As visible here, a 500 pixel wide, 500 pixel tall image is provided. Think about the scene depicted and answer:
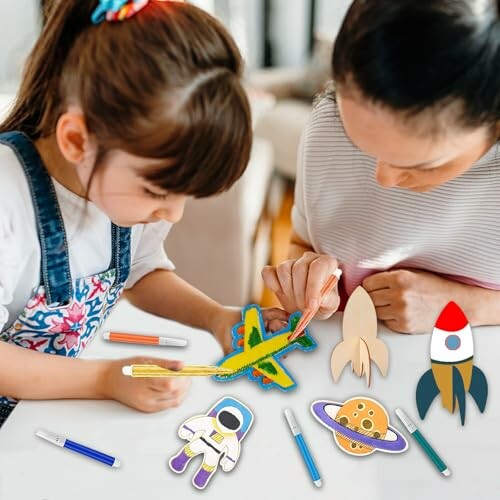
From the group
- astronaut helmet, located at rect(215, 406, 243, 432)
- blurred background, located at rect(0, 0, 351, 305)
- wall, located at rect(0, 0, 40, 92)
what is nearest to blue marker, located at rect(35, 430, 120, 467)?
astronaut helmet, located at rect(215, 406, 243, 432)

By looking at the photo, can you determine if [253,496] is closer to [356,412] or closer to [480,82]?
[356,412]

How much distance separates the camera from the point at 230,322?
787 mm

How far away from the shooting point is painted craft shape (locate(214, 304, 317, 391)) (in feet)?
2.27

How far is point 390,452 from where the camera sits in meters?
0.62

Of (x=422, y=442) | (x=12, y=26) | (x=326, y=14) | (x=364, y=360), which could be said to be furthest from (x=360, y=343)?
(x=326, y=14)

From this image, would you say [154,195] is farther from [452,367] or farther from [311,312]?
[452,367]

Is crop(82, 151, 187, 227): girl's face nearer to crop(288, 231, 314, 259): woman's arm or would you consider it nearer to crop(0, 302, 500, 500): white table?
crop(0, 302, 500, 500): white table

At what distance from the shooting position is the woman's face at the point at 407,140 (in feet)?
1.85

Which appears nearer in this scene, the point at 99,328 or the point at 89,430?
the point at 89,430

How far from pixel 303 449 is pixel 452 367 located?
0.18 metres

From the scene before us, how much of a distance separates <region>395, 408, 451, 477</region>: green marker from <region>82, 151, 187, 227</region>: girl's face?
11.8 inches

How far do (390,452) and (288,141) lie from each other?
202cm

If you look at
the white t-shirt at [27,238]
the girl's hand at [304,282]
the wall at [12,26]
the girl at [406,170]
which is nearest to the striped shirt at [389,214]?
the girl at [406,170]

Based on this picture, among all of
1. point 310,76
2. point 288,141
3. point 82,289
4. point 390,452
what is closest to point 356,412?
point 390,452
